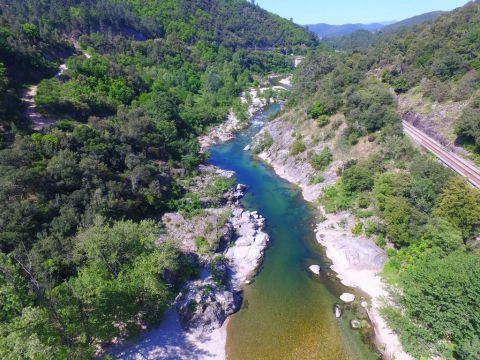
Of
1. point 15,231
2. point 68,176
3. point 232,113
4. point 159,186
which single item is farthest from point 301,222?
point 232,113

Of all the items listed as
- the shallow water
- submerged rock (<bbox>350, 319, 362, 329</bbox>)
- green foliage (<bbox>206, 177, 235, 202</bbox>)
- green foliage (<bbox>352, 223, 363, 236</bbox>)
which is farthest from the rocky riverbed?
green foliage (<bbox>352, 223, 363, 236</bbox>)

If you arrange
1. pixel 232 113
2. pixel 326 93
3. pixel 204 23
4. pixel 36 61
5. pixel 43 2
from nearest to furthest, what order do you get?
pixel 36 61 → pixel 326 93 → pixel 232 113 → pixel 43 2 → pixel 204 23

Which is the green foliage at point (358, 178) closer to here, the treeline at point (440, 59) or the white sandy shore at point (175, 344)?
the treeline at point (440, 59)

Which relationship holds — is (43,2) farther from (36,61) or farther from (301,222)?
(301,222)

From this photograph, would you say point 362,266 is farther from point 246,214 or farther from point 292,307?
point 246,214

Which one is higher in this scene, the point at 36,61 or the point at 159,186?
the point at 36,61

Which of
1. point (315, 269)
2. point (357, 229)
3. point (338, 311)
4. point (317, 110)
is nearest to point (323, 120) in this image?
point (317, 110)

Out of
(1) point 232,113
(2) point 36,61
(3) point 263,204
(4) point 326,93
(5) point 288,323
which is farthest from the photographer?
(1) point 232,113

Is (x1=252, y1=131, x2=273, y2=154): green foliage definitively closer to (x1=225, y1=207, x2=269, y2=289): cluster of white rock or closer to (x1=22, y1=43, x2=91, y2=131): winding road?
(x1=225, y1=207, x2=269, y2=289): cluster of white rock
